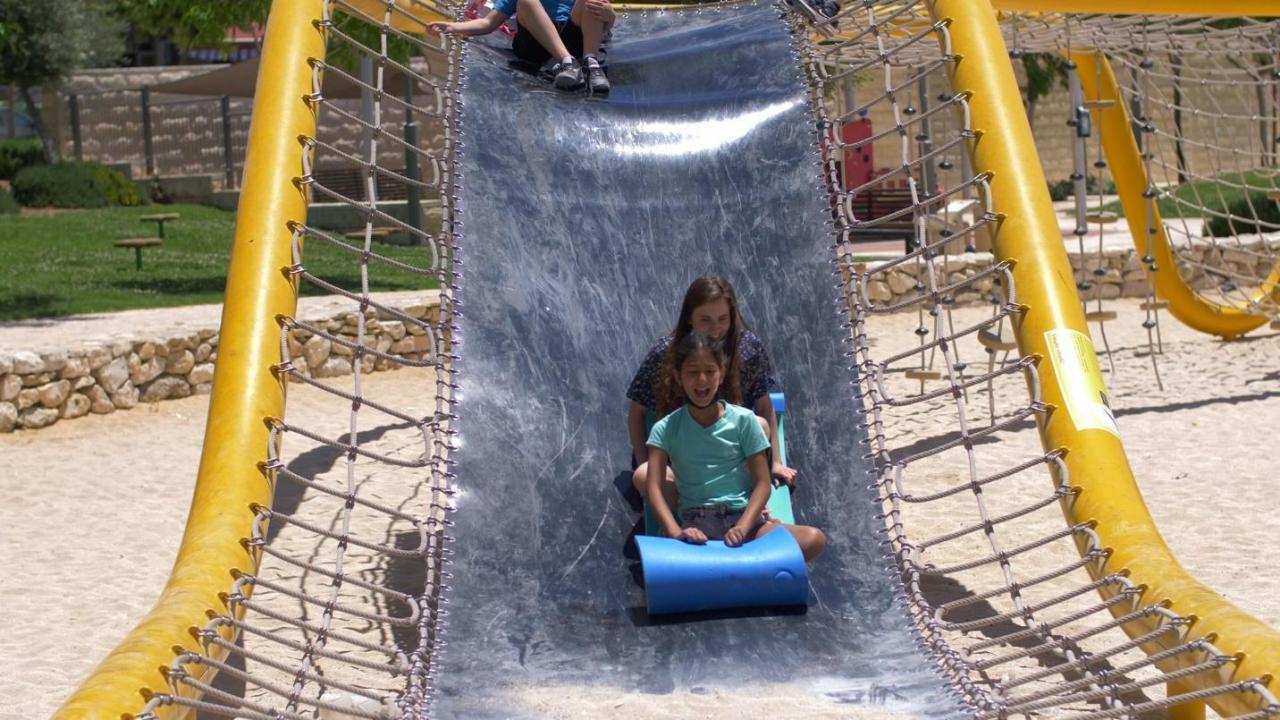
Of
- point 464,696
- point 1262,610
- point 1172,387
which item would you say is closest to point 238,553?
point 464,696

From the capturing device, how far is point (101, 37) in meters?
24.2

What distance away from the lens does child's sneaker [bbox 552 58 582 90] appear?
607 cm

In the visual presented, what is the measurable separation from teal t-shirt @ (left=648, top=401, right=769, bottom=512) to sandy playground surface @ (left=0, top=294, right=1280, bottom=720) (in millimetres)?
719

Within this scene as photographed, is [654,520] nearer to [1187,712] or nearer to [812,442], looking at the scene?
[812,442]

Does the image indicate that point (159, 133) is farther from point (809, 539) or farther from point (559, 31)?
point (809, 539)

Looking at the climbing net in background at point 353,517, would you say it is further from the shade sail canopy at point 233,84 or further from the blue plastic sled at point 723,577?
the shade sail canopy at point 233,84

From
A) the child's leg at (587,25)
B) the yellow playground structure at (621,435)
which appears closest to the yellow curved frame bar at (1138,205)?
the yellow playground structure at (621,435)

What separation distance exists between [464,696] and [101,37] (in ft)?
74.7

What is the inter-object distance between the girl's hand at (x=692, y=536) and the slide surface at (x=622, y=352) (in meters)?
0.19

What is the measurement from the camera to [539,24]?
245 inches

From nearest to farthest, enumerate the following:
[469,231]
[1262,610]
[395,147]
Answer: [1262,610] < [469,231] < [395,147]

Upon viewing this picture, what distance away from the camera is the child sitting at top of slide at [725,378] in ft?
14.9

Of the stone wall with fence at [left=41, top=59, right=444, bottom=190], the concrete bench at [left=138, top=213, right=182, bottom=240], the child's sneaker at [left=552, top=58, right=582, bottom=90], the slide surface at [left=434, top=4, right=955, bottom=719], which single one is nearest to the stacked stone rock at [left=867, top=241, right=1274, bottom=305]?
the slide surface at [left=434, top=4, right=955, bottom=719]

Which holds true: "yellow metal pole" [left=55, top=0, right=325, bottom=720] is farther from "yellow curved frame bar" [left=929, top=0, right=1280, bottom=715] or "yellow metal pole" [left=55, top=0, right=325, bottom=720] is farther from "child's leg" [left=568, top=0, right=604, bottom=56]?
"yellow curved frame bar" [left=929, top=0, right=1280, bottom=715]
